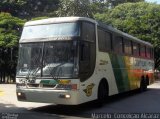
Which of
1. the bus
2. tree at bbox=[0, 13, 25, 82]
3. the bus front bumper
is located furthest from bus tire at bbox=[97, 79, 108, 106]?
tree at bbox=[0, 13, 25, 82]

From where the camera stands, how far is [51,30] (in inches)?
502

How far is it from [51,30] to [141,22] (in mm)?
30081

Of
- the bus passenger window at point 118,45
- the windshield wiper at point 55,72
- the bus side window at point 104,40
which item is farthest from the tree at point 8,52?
the windshield wiper at point 55,72

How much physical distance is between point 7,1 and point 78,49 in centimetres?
3983

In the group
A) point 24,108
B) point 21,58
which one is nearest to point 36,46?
point 21,58

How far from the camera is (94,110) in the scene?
44.2 feet

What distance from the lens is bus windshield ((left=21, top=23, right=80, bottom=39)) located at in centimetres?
1246

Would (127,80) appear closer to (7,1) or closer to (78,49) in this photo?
(78,49)

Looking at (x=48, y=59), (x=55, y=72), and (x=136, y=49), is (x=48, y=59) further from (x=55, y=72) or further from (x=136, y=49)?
(x=136, y=49)

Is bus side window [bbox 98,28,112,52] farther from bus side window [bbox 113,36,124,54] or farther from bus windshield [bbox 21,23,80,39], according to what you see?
bus windshield [bbox 21,23,80,39]

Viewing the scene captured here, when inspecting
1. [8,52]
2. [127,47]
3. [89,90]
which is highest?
[127,47]

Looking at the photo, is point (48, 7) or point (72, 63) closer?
point (72, 63)

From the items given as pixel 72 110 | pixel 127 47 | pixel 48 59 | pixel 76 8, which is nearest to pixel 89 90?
pixel 72 110

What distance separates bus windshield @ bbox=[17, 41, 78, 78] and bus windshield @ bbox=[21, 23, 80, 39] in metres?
0.32
